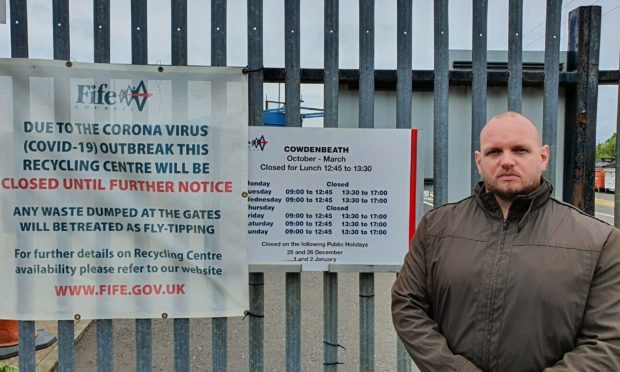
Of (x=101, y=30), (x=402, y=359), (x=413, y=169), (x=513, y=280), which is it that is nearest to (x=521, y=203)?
(x=513, y=280)

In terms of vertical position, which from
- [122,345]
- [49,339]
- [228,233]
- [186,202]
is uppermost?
[186,202]

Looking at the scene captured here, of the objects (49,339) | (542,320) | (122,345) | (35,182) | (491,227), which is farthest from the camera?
(122,345)

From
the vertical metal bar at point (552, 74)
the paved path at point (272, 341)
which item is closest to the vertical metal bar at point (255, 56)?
the vertical metal bar at point (552, 74)

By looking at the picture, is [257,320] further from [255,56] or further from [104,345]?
[255,56]

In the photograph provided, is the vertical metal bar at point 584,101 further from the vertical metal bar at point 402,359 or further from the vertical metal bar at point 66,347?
the vertical metal bar at point 66,347

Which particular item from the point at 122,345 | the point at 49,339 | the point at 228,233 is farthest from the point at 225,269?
the point at 122,345

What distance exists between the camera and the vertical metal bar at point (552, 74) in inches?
90.0

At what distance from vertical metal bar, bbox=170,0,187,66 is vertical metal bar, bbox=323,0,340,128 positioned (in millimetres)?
714

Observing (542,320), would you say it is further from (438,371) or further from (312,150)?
(312,150)

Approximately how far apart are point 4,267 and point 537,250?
2.38m

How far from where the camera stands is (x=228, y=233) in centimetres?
220

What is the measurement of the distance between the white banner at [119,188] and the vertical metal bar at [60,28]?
0.06m

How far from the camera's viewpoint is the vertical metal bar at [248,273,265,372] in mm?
2293

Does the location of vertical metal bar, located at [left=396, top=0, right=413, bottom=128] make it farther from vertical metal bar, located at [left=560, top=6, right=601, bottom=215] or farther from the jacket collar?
vertical metal bar, located at [left=560, top=6, right=601, bottom=215]
